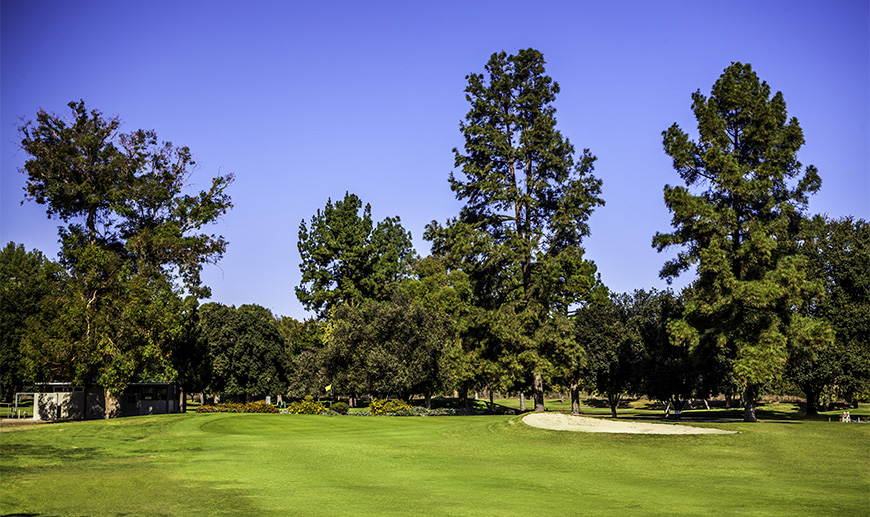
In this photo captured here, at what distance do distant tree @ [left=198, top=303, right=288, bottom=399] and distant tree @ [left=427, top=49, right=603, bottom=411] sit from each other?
33250mm

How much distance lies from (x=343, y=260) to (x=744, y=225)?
5165 centimetres

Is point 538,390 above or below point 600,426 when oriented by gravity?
above

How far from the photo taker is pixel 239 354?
74562 mm

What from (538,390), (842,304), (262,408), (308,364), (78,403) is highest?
(842,304)

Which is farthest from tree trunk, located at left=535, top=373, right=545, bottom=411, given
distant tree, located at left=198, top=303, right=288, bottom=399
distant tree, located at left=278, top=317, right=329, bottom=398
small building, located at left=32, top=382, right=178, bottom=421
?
distant tree, located at left=198, top=303, right=288, bottom=399

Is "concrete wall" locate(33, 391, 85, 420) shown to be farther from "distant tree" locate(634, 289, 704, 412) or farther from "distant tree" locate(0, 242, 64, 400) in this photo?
"distant tree" locate(634, 289, 704, 412)

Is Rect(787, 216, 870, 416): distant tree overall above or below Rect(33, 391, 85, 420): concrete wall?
above

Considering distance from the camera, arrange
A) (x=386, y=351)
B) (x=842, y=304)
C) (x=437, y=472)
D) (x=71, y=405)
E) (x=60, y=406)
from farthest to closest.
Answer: (x=386, y=351), (x=71, y=405), (x=60, y=406), (x=842, y=304), (x=437, y=472)

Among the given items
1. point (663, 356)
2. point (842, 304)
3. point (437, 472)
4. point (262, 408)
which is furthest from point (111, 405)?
point (842, 304)

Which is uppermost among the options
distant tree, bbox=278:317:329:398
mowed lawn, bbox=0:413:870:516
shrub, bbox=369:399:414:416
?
distant tree, bbox=278:317:329:398

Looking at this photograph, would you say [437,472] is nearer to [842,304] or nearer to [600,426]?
[600,426]

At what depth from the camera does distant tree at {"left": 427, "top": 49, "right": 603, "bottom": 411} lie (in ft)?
153

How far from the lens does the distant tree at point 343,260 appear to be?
266 feet

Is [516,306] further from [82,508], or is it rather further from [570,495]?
[82,508]
